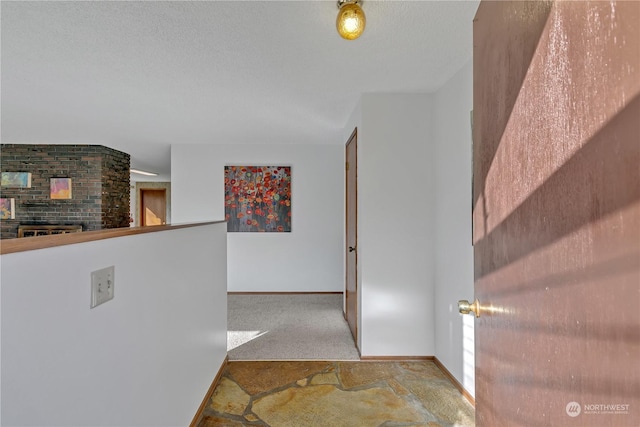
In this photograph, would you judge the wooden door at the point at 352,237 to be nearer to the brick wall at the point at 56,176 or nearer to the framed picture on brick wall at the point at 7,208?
the brick wall at the point at 56,176

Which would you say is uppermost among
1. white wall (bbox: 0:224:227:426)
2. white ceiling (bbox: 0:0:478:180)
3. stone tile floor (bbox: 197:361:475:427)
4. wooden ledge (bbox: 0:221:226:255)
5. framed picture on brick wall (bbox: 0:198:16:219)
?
white ceiling (bbox: 0:0:478:180)

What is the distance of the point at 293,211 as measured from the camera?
5289 millimetres

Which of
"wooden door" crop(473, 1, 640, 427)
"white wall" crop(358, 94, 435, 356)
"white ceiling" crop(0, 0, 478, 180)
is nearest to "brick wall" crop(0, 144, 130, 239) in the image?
"white ceiling" crop(0, 0, 478, 180)

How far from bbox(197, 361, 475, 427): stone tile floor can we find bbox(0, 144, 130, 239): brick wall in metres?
4.15

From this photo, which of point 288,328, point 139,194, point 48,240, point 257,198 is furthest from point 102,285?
point 139,194

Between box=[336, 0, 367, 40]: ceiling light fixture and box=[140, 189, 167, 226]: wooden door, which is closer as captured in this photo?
box=[336, 0, 367, 40]: ceiling light fixture

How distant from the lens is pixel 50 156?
533 centimetres

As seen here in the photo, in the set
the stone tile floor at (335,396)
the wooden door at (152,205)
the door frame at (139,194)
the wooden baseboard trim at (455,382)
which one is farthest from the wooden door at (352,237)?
the wooden door at (152,205)

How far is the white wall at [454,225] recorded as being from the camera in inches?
89.6

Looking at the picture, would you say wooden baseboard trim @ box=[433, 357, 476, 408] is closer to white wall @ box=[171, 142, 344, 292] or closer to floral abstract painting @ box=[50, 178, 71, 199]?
white wall @ box=[171, 142, 344, 292]

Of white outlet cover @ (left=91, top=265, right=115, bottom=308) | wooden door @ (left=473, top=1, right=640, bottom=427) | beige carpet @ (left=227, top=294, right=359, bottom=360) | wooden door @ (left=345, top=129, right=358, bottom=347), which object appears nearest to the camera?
wooden door @ (left=473, top=1, right=640, bottom=427)

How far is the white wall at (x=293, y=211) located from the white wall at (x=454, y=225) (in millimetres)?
2564

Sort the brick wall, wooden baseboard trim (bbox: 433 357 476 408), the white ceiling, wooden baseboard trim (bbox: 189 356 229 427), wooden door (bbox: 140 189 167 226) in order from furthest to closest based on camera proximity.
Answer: wooden door (bbox: 140 189 167 226) < the brick wall < wooden baseboard trim (bbox: 433 357 476 408) < wooden baseboard trim (bbox: 189 356 229 427) < the white ceiling

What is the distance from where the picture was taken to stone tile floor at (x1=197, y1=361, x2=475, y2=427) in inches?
81.0
